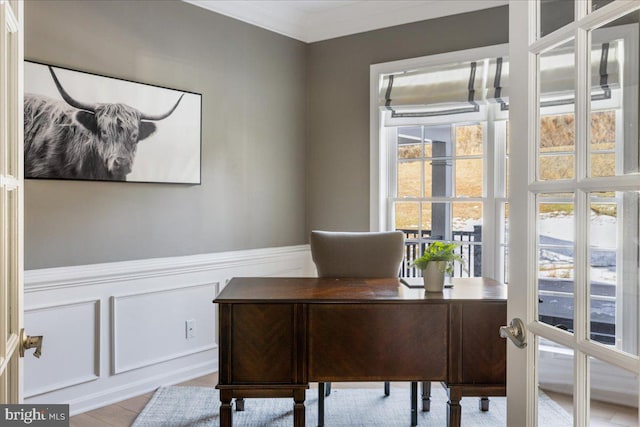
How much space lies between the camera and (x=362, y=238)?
3.32 m

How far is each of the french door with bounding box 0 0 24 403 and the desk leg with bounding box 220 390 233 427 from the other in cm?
109

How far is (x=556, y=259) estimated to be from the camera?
1.17 meters

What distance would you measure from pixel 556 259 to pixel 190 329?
2996mm

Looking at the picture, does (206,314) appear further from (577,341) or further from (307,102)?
(577,341)

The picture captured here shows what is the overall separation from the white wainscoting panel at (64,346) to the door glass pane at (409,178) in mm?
2425

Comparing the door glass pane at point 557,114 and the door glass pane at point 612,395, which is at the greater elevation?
the door glass pane at point 557,114

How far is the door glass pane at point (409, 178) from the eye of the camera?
426 cm

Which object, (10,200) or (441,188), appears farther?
(441,188)

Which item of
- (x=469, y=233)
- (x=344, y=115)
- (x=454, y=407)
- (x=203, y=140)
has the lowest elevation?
(x=454, y=407)

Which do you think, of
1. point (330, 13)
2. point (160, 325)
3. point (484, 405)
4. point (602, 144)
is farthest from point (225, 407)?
point (330, 13)

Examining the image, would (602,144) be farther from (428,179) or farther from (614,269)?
(428,179)

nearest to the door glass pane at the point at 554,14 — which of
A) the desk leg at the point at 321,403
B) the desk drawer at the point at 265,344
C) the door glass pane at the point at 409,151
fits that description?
the desk drawer at the point at 265,344

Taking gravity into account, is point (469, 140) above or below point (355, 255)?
above

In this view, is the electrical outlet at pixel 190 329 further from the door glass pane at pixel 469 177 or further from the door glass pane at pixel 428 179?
the door glass pane at pixel 469 177
